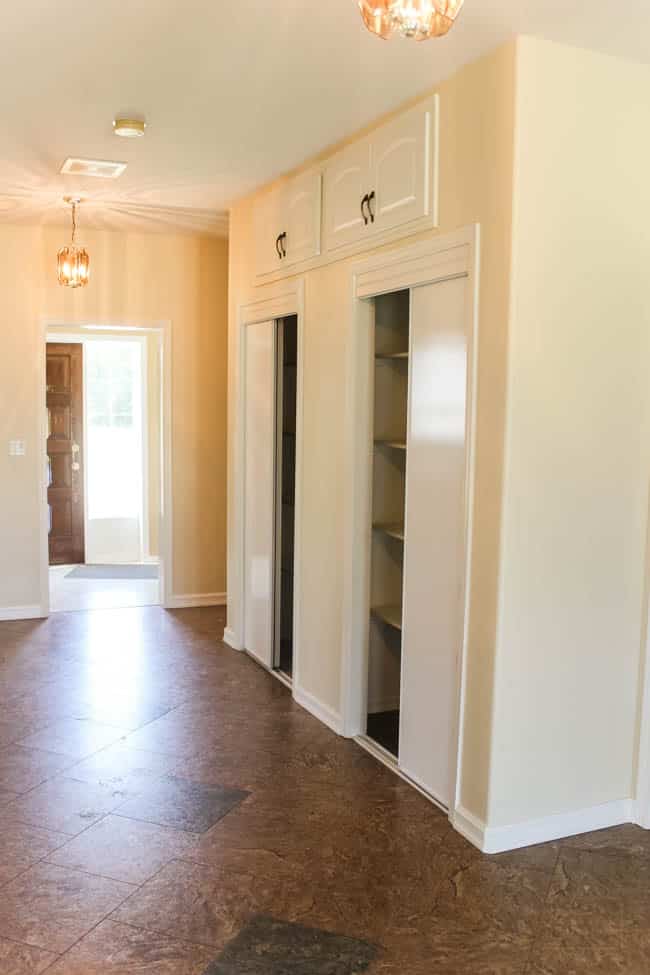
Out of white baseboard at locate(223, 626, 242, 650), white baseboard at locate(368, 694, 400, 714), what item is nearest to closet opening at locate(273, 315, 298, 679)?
white baseboard at locate(223, 626, 242, 650)

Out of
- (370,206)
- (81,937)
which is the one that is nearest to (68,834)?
(81,937)

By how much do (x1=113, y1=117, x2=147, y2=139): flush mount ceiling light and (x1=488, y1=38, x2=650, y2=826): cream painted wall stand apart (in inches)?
63.9

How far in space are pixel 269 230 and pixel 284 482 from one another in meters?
1.38

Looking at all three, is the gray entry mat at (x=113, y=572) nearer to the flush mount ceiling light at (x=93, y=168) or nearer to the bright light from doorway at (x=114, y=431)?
the bright light from doorway at (x=114, y=431)

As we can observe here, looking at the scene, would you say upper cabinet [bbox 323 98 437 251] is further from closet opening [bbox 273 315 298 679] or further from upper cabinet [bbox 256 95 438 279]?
closet opening [bbox 273 315 298 679]

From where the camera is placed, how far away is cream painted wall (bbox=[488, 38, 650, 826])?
2.91 metres

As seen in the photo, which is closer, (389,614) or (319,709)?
(389,614)

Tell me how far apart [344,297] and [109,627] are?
3069 mm

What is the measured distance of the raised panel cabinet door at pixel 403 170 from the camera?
3328mm

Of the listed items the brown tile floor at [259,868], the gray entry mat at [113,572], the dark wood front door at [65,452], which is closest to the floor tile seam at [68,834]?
the brown tile floor at [259,868]

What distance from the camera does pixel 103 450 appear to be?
8539 millimetres

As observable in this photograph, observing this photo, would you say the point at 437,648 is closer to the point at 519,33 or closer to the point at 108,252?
the point at 519,33

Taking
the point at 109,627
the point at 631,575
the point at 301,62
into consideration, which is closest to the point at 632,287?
the point at 631,575

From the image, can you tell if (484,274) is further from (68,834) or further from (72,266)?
(72,266)
